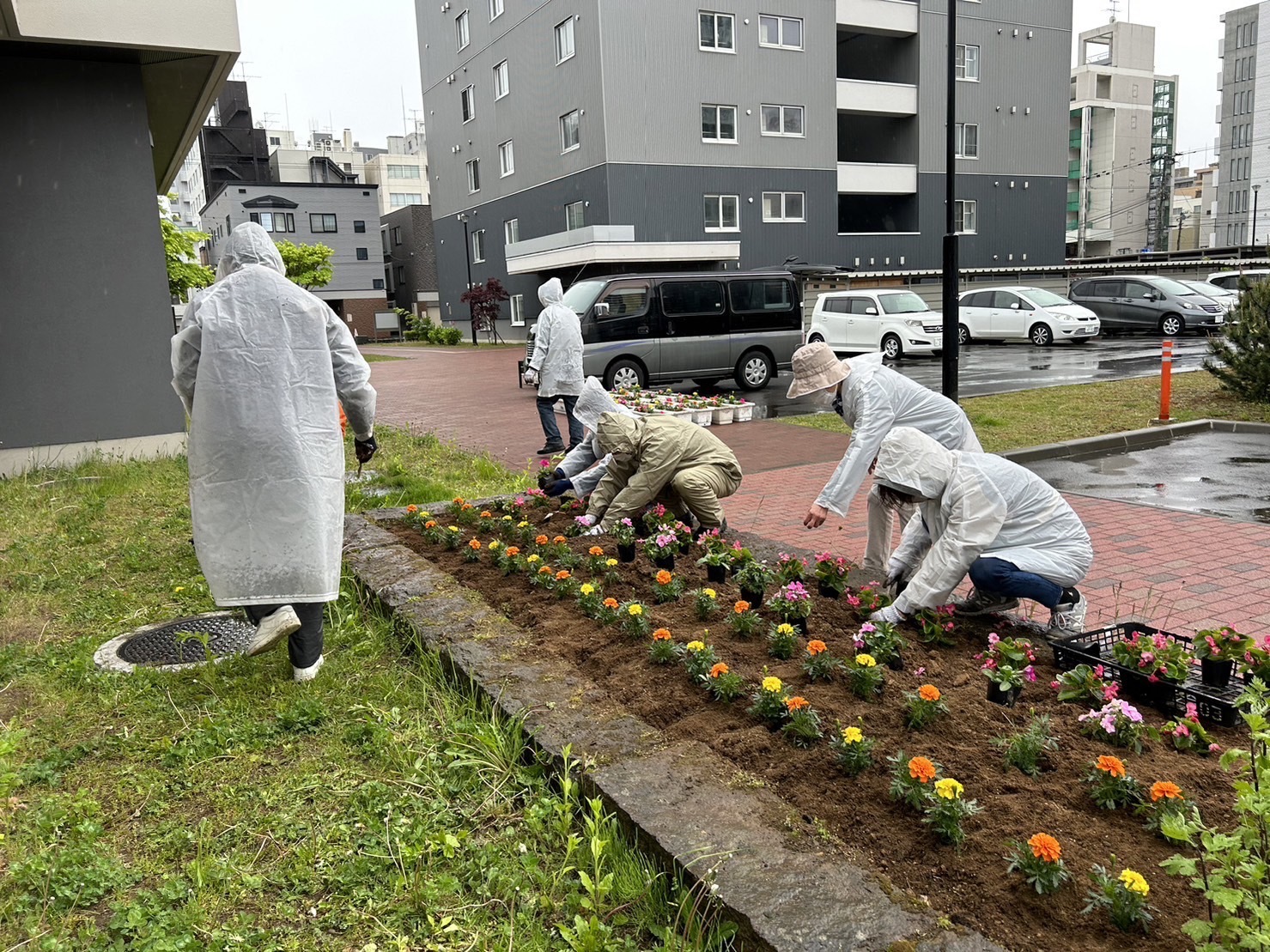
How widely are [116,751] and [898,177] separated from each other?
1422 inches

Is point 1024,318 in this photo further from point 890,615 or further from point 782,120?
point 890,615

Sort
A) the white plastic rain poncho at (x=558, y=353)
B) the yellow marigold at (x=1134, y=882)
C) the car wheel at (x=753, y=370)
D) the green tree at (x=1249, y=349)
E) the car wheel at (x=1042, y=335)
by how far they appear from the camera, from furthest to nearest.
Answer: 1. the car wheel at (x=1042, y=335)
2. the car wheel at (x=753, y=370)
3. the green tree at (x=1249, y=349)
4. the white plastic rain poncho at (x=558, y=353)
5. the yellow marigold at (x=1134, y=882)

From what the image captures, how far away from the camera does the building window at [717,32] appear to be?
31266 millimetres

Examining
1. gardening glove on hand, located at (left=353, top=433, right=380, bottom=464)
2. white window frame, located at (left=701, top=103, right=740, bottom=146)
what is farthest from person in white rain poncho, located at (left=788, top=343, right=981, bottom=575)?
white window frame, located at (left=701, top=103, right=740, bottom=146)

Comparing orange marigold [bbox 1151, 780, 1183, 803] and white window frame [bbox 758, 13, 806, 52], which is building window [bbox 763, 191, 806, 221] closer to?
white window frame [bbox 758, 13, 806, 52]

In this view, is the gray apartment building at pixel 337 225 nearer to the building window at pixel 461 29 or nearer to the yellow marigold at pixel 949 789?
the building window at pixel 461 29

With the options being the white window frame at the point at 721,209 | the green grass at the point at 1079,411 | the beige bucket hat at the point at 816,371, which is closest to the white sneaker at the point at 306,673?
the beige bucket hat at the point at 816,371

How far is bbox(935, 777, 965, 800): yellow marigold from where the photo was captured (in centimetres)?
243

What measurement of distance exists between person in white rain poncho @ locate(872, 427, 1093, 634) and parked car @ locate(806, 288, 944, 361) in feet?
60.5

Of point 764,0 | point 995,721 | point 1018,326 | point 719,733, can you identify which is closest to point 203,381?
point 719,733

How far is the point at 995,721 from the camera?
3.09 m

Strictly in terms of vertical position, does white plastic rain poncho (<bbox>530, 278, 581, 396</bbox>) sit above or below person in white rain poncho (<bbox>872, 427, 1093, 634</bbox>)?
above

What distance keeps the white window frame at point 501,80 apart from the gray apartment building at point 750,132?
3.9 inches

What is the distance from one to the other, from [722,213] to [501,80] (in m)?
11.8
